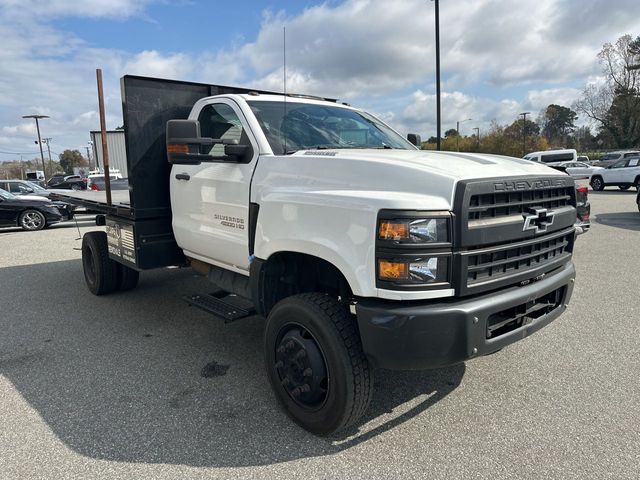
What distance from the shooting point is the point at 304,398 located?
2902 mm

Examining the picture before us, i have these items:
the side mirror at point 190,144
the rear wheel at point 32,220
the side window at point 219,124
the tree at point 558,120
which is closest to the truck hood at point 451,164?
the side mirror at point 190,144

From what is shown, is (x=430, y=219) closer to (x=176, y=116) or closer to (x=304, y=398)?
(x=304, y=398)

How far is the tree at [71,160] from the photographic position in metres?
93.5

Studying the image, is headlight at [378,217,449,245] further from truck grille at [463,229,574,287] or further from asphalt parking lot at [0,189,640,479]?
asphalt parking lot at [0,189,640,479]

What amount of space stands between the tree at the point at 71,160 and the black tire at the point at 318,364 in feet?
334

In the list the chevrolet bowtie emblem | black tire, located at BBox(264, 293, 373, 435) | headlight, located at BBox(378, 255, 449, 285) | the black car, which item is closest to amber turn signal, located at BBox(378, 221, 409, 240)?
headlight, located at BBox(378, 255, 449, 285)

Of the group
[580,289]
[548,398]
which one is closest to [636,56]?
[580,289]

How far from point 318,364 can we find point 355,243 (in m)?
0.78

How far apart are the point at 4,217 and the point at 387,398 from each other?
1387 centimetres

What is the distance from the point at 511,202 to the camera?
273 cm

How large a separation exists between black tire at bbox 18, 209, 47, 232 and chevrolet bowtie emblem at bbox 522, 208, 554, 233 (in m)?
14.5

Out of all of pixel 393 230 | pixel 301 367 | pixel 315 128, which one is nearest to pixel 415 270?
pixel 393 230

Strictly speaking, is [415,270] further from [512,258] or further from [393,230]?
[512,258]

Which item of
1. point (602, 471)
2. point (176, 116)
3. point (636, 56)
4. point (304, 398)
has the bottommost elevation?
point (602, 471)
